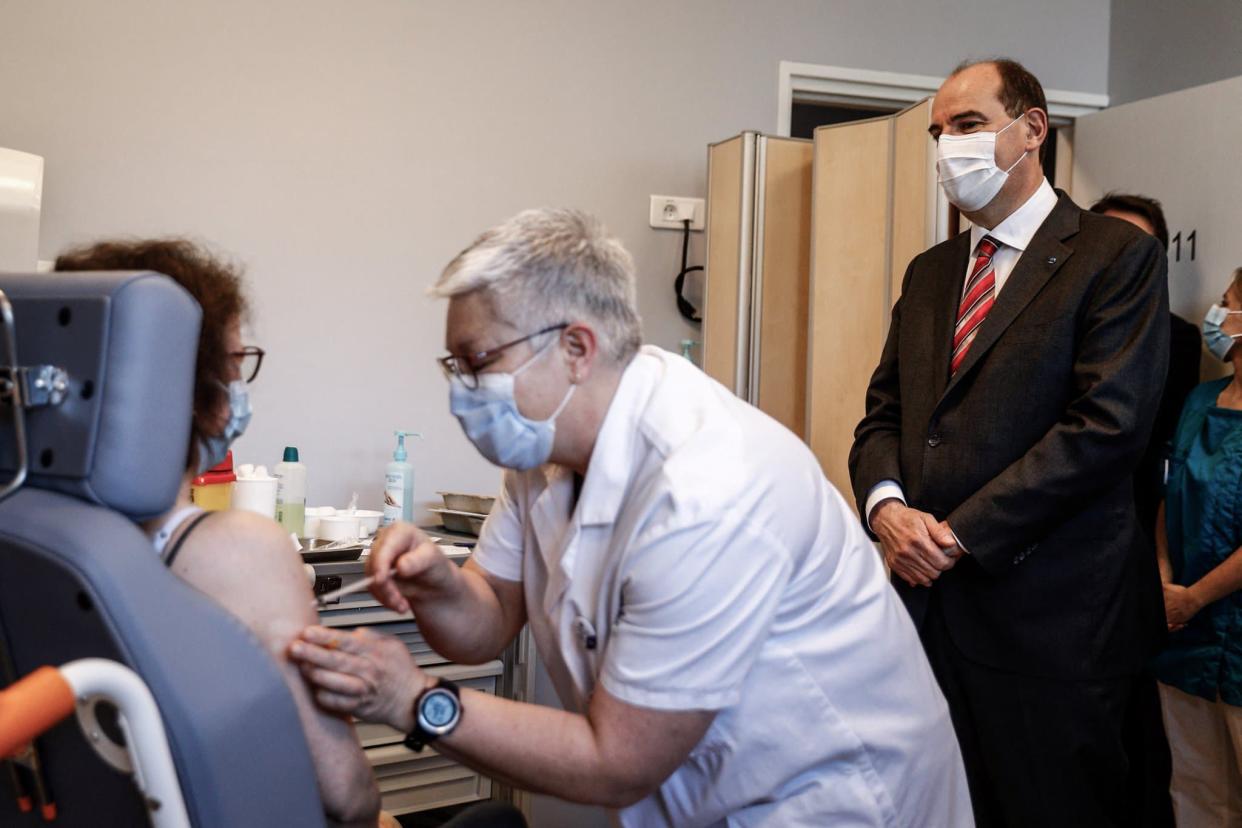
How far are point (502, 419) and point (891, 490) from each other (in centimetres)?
101

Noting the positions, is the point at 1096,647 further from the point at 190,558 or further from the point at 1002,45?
the point at 1002,45

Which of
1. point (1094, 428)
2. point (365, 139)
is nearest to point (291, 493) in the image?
point (365, 139)

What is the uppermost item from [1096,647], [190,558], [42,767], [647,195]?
[647,195]

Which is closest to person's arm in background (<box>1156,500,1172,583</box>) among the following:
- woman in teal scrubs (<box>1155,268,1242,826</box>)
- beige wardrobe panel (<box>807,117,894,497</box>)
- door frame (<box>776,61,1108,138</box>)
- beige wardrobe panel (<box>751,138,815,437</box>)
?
woman in teal scrubs (<box>1155,268,1242,826</box>)

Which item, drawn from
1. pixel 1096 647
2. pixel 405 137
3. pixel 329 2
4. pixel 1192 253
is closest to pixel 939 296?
pixel 1096 647

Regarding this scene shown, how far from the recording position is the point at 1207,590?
2.43 meters

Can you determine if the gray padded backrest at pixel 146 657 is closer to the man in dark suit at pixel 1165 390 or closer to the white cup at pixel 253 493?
the white cup at pixel 253 493

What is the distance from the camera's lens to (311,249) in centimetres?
288

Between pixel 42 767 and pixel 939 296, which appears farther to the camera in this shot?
pixel 939 296

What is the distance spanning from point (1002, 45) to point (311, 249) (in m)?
2.18

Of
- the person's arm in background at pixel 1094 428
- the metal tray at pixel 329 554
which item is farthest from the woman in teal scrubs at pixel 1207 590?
the metal tray at pixel 329 554

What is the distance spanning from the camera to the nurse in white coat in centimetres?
109

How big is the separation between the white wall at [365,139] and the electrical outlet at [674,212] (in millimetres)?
37

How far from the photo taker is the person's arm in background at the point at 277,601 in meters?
1.00
